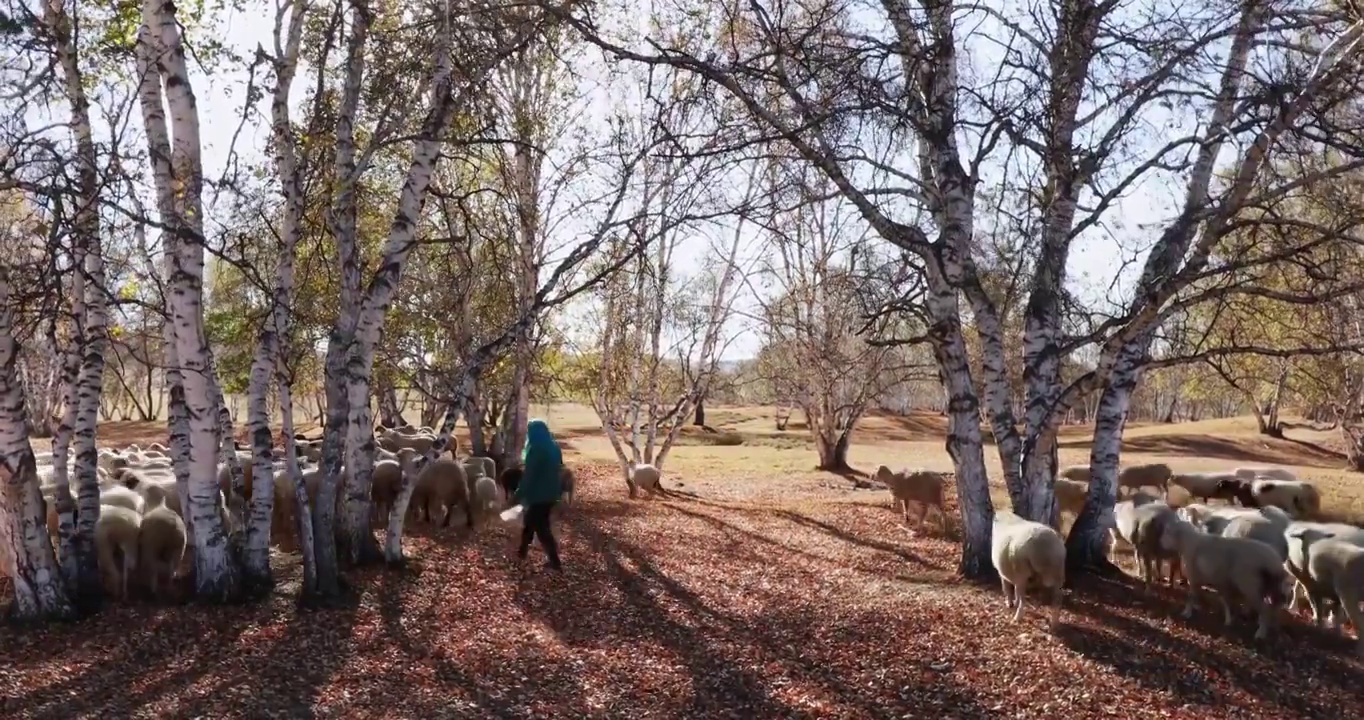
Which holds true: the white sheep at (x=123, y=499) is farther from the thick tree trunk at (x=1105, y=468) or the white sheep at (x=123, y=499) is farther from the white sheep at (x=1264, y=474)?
the white sheep at (x=1264, y=474)

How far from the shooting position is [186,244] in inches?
326

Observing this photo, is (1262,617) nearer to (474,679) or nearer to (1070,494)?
(1070,494)

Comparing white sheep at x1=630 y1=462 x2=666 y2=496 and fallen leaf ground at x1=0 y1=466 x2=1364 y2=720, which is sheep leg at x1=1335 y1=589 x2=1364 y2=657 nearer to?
fallen leaf ground at x1=0 y1=466 x2=1364 y2=720

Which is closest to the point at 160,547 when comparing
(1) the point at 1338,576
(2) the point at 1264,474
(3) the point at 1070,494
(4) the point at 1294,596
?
(1) the point at 1338,576

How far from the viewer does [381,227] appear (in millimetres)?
20000

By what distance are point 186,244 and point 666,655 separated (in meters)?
5.36

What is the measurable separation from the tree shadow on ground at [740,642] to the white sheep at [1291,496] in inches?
397

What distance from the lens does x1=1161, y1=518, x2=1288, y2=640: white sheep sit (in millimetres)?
8531

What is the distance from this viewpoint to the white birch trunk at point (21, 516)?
7.97 meters

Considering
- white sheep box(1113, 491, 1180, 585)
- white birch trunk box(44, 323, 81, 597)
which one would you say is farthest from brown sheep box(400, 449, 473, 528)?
white sheep box(1113, 491, 1180, 585)

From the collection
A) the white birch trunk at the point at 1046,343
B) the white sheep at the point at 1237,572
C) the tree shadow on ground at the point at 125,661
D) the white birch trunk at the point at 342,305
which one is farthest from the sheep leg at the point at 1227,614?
the tree shadow on ground at the point at 125,661

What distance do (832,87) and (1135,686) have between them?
582cm

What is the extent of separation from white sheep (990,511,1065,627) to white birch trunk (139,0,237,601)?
7.22m

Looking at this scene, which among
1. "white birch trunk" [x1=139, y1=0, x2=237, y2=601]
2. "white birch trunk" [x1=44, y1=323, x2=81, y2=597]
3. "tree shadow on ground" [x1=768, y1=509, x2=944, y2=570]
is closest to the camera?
"white birch trunk" [x1=139, y1=0, x2=237, y2=601]
